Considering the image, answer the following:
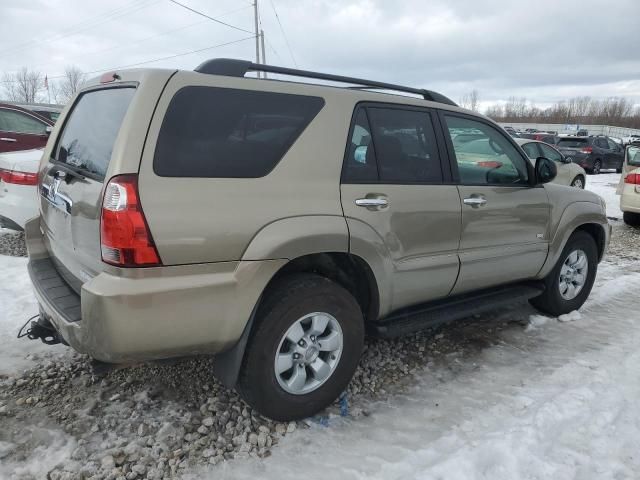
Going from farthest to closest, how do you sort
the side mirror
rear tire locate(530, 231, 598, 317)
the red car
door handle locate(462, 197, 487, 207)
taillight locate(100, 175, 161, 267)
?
the red car, rear tire locate(530, 231, 598, 317), the side mirror, door handle locate(462, 197, 487, 207), taillight locate(100, 175, 161, 267)

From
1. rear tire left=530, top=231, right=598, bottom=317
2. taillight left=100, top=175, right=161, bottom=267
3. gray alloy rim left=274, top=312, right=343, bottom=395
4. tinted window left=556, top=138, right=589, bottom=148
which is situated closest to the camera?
taillight left=100, top=175, right=161, bottom=267

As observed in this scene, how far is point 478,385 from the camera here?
126 inches

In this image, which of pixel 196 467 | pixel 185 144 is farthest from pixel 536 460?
pixel 185 144

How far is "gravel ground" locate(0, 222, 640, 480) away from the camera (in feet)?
8.00

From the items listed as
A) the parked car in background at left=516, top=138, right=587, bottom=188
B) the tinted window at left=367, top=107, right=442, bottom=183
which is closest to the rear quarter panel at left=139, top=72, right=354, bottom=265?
the tinted window at left=367, top=107, right=442, bottom=183

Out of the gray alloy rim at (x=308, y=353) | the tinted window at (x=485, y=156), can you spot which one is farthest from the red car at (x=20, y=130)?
the gray alloy rim at (x=308, y=353)

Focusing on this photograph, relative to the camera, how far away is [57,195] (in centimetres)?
272

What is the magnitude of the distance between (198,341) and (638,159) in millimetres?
10684

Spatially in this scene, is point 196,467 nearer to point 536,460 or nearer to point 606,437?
point 536,460

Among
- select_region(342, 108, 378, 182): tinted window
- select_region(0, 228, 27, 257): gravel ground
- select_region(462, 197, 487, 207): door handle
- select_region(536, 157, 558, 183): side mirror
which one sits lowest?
select_region(0, 228, 27, 257): gravel ground

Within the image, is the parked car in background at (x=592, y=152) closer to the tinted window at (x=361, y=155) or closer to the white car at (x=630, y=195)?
the white car at (x=630, y=195)

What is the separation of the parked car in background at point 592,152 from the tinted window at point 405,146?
60.8 feet

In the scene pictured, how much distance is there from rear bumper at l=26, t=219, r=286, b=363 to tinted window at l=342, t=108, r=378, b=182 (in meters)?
0.70

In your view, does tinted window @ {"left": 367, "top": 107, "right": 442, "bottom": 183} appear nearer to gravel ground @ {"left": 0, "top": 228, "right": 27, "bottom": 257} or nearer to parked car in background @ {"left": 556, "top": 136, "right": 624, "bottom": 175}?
gravel ground @ {"left": 0, "top": 228, "right": 27, "bottom": 257}
